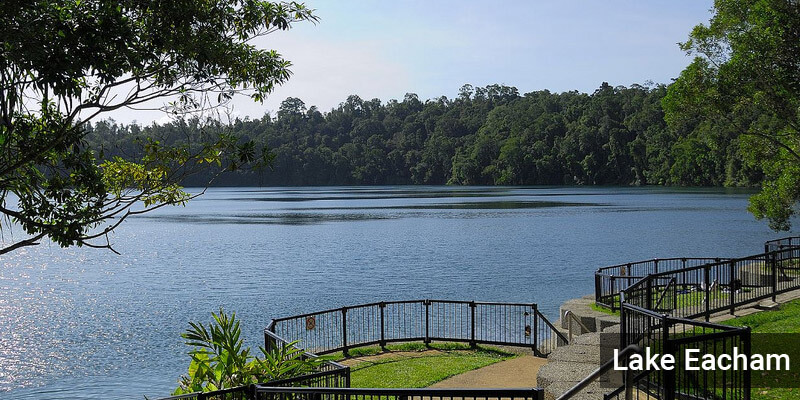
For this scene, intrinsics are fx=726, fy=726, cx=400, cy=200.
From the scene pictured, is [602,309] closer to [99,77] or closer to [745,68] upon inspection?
[745,68]

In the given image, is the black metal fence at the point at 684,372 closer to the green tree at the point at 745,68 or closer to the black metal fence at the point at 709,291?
the black metal fence at the point at 709,291

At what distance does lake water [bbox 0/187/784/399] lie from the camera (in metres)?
24.7

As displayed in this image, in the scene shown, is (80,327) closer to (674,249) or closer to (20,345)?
(20,345)

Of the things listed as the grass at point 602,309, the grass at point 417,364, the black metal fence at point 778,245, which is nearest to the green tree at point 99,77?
the grass at point 417,364

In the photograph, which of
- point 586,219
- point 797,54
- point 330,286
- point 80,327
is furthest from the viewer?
point 586,219

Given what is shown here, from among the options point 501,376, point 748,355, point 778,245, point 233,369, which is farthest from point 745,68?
point 233,369

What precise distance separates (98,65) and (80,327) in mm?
23763

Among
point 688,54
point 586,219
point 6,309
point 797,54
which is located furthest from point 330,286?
point 586,219

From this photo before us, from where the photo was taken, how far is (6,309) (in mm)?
34000

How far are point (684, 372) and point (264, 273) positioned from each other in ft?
123

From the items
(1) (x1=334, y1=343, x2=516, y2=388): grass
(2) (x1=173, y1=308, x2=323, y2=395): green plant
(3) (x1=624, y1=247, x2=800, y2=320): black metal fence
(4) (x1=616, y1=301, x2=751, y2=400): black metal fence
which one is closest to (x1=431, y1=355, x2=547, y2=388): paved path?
(1) (x1=334, y1=343, x2=516, y2=388): grass

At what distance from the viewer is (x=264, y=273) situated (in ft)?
145

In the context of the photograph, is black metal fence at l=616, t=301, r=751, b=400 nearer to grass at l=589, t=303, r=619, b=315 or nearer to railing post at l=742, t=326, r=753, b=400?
railing post at l=742, t=326, r=753, b=400

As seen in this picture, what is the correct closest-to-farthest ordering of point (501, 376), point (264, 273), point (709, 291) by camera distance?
point (501, 376)
point (709, 291)
point (264, 273)
